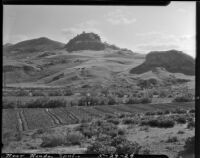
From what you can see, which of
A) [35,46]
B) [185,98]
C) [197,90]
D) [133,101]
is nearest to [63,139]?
[133,101]

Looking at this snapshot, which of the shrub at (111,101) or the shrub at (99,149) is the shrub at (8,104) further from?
the shrub at (111,101)

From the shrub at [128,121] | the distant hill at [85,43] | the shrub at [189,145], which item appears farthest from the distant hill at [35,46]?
the shrub at [189,145]

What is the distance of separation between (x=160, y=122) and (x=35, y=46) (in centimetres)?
180

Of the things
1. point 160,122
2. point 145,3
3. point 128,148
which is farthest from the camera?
point 160,122

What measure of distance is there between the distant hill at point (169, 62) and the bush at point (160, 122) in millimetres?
615

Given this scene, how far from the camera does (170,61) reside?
4.25m

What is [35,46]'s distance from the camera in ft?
13.8

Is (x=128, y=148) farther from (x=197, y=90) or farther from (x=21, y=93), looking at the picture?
(x=21, y=93)

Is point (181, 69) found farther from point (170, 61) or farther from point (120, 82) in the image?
point (120, 82)

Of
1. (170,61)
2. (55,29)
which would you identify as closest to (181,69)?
(170,61)

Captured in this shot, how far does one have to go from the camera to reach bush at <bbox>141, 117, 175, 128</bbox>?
4188mm

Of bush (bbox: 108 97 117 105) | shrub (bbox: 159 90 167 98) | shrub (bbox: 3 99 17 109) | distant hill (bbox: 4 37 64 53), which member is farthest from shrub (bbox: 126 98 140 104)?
shrub (bbox: 3 99 17 109)

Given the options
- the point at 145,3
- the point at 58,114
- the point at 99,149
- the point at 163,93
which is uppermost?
the point at 145,3

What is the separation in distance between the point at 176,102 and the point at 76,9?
5.54ft
